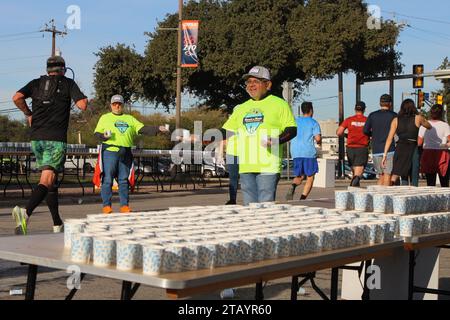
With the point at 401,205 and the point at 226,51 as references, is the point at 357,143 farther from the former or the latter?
the point at 226,51

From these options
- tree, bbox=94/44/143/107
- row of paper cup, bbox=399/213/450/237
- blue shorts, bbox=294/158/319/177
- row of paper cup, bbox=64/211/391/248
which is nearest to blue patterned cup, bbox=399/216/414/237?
row of paper cup, bbox=399/213/450/237

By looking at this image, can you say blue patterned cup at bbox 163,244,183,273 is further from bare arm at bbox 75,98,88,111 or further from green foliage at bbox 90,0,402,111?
green foliage at bbox 90,0,402,111

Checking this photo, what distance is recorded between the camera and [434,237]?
4.91 m

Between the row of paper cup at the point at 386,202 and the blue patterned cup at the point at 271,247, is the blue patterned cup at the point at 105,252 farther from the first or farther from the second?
the row of paper cup at the point at 386,202

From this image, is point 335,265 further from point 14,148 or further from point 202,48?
point 202,48

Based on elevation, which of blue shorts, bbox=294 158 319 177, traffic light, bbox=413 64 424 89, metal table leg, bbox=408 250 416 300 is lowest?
metal table leg, bbox=408 250 416 300

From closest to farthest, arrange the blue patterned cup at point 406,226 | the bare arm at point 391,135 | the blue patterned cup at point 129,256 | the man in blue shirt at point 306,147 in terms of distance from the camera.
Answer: the blue patterned cup at point 129,256 < the blue patterned cup at point 406,226 < the bare arm at point 391,135 < the man in blue shirt at point 306,147

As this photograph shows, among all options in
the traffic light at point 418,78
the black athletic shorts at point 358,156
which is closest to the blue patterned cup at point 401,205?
the black athletic shorts at point 358,156

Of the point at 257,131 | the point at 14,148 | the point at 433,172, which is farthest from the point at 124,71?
the point at 257,131

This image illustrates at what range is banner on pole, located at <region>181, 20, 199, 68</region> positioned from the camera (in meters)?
31.9

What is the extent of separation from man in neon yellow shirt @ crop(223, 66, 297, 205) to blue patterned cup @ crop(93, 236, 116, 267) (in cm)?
405

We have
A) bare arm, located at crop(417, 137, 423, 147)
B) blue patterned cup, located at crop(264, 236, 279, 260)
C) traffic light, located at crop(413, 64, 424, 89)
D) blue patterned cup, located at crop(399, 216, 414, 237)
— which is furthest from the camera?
traffic light, located at crop(413, 64, 424, 89)

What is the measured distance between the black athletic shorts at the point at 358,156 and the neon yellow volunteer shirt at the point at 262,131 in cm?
713

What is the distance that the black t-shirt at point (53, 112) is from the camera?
7.73 metres
